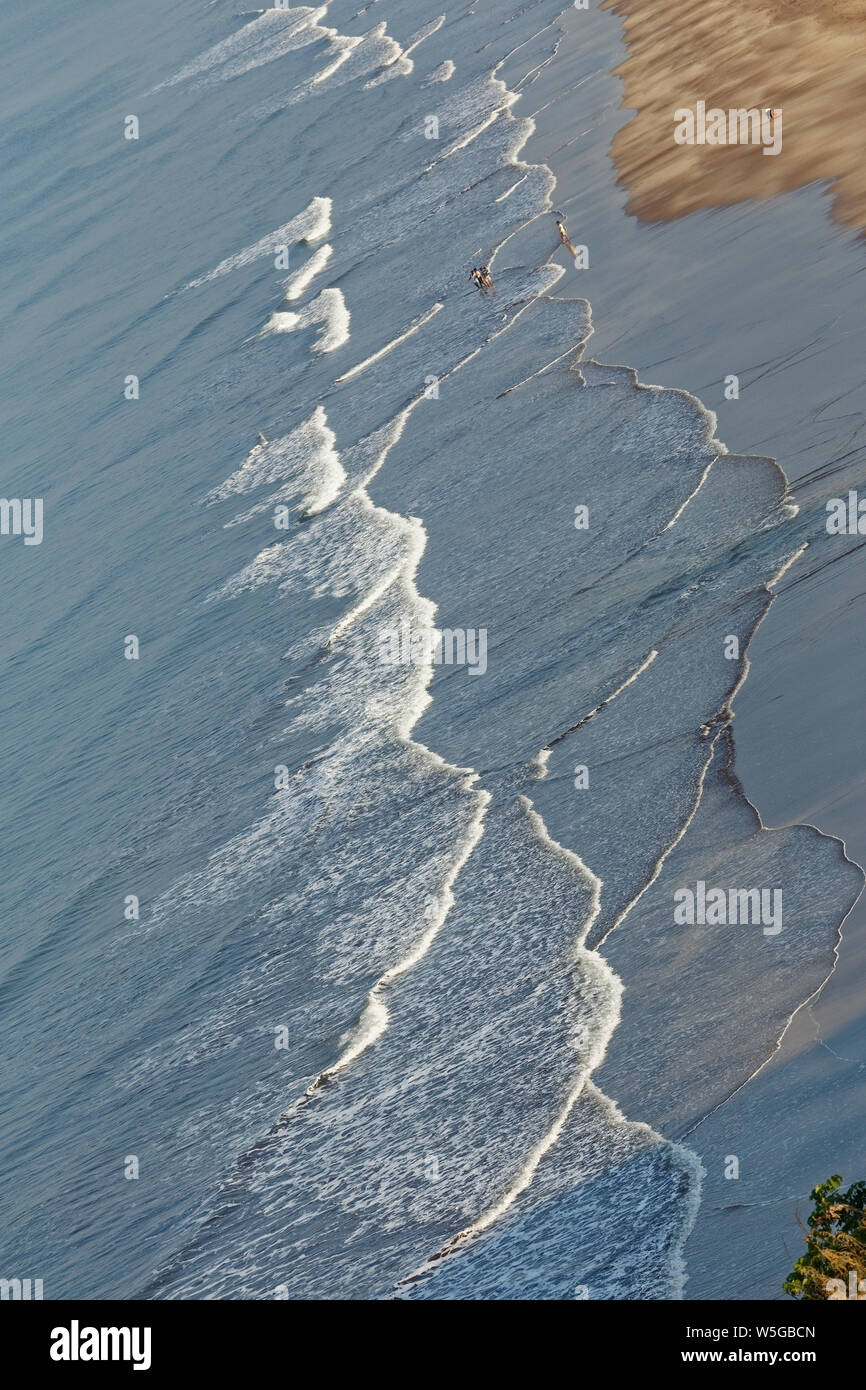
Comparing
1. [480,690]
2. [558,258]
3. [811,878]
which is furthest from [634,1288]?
[558,258]

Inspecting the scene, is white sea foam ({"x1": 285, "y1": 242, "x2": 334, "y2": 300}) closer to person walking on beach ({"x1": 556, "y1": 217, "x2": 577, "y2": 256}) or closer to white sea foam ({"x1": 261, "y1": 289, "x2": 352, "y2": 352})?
white sea foam ({"x1": 261, "y1": 289, "x2": 352, "y2": 352})

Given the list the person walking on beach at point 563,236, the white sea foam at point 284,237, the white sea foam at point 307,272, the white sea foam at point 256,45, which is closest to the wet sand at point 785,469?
the person walking on beach at point 563,236

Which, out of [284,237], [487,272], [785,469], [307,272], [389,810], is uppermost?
[284,237]

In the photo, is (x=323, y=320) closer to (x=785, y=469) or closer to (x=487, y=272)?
(x=487, y=272)

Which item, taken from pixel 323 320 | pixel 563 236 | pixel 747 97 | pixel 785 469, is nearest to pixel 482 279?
pixel 563 236

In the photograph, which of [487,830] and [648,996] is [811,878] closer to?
[648,996]

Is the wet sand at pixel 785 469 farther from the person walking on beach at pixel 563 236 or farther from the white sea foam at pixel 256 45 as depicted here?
the white sea foam at pixel 256 45
